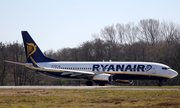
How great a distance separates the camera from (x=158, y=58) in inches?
2702

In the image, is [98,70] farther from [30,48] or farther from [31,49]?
[30,48]

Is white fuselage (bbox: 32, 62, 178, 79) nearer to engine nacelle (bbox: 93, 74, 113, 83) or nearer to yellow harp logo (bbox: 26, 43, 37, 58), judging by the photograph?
engine nacelle (bbox: 93, 74, 113, 83)

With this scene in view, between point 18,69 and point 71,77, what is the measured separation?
3490 cm

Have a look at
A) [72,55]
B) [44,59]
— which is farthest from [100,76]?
[72,55]

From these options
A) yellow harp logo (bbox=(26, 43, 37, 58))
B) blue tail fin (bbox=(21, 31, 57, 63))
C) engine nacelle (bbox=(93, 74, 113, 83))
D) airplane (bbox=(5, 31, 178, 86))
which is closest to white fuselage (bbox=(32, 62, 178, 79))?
airplane (bbox=(5, 31, 178, 86))

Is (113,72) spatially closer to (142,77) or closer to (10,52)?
(142,77)

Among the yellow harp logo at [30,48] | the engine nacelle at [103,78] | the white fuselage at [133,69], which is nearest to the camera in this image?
the white fuselage at [133,69]

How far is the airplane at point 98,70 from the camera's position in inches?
1558

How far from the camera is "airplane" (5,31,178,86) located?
39.6 metres

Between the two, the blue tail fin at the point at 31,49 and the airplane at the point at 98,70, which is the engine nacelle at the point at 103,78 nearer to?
the airplane at the point at 98,70

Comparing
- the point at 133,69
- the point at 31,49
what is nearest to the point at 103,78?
the point at 133,69

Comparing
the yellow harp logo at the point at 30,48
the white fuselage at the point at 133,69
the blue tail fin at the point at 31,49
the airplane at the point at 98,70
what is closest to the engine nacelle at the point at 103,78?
the airplane at the point at 98,70

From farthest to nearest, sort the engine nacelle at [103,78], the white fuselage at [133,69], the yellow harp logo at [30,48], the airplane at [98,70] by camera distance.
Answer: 1. the yellow harp logo at [30,48]
2. the engine nacelle at [103,78]
3. the airplane at [98,70]
4. the white fuselage at [133,69]

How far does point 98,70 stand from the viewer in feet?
140
